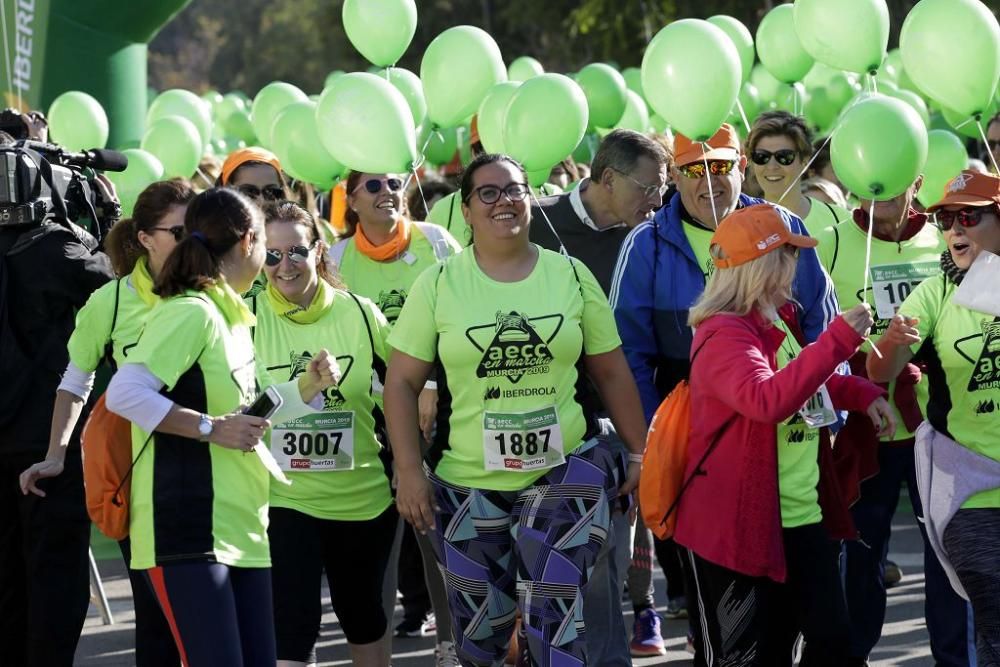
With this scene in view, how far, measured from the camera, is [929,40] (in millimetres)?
6219

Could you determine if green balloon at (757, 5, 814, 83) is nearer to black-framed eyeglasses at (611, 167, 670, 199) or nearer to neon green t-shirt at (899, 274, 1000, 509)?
black-framed eyeglasses at (611, 167, 670, 199)

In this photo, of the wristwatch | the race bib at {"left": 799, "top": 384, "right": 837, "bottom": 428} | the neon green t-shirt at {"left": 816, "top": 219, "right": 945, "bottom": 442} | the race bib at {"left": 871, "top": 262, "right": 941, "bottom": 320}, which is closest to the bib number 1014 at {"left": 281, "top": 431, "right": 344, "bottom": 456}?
the wristwatch

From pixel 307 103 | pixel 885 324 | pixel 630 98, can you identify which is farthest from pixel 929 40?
pixel 630 98

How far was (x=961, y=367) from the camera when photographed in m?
5.18

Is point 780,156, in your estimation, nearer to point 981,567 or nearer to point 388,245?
point 388,245

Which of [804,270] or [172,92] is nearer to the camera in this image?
[804,270]

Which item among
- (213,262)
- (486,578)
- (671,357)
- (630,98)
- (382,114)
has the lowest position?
(486,578)

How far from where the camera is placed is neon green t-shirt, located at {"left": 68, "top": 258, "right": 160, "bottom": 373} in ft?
17.3

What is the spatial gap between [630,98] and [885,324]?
15.2 ft

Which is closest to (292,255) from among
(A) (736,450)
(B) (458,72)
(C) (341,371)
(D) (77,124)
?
(C) (341,371)

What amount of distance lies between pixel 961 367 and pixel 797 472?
0.75 meters

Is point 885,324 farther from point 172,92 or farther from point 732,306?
point 172,92

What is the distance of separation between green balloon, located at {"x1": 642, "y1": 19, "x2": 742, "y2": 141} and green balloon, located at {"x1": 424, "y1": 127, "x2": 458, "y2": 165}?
467 cm

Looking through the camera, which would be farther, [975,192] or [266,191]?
[266,191]
